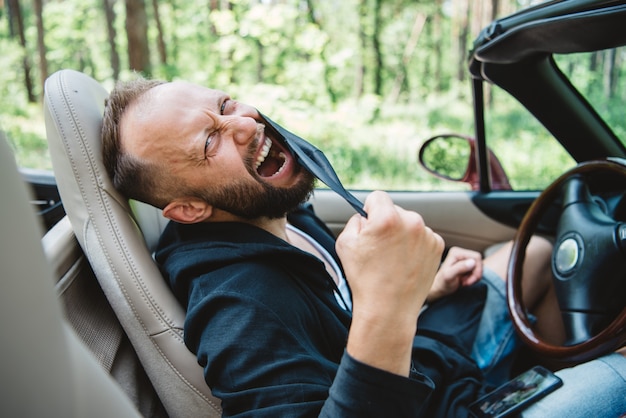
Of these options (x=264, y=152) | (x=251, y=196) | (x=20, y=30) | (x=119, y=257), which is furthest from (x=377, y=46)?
(x=119, y=257)

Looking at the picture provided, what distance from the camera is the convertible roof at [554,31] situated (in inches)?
57.2

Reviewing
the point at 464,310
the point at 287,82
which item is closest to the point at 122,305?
the point at 464,310

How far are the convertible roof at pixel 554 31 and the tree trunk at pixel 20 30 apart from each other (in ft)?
51.0

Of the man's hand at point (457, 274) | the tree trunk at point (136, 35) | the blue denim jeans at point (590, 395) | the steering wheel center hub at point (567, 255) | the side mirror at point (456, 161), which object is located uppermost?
the tree trunk at point (136, 35)

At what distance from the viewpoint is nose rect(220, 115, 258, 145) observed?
5.17 feet

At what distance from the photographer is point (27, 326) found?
1.86 feet

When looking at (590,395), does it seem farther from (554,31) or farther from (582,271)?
(554,31)

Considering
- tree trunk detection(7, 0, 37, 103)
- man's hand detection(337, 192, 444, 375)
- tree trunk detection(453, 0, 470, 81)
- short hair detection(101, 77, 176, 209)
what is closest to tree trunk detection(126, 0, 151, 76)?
short hair detection(101, 77, 176, 209)

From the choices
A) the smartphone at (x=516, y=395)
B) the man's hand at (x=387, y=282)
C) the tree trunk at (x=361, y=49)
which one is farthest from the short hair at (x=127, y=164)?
the tree trunk at (x=361, y=49)

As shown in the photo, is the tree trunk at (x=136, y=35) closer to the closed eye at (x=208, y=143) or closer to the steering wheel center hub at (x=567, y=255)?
the closed eye at (x=208, y=143)

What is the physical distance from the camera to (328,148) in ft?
25.2

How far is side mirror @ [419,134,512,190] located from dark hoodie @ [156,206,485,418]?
114 centimetres

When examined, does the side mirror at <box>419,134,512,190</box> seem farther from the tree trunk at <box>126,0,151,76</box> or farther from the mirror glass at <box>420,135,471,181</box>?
the tree trunk at <box>126,0,151,76</box>

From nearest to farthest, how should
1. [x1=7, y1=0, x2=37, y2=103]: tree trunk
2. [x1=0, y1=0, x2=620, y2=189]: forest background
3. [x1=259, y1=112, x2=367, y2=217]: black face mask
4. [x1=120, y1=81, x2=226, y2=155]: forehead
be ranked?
[x1=259, y1=112, x2=367, y2=217]: black face mask
[x1=120, y1=81, x2=226, y2=155]: forehead
[x1=0, y1=0, x2=620, y2=189]: forest background
[x1=7, y1=0, x2=37, y2=103]: tree trunk
